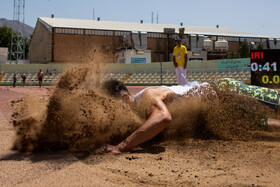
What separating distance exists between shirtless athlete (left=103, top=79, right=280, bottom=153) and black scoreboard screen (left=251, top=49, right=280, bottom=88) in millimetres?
6804

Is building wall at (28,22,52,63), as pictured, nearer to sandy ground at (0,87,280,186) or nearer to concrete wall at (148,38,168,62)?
concrete wall at (148,38,168,62)

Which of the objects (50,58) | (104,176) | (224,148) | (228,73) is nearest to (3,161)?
(104,176)

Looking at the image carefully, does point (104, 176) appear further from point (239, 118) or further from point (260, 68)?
point (260, 68)

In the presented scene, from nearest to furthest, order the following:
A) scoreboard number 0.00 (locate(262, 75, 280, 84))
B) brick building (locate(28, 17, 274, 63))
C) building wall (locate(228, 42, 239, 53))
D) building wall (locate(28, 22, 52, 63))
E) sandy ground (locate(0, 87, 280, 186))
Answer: sandy ground (locate(0, 87, 280, 186))
scoreboard number 0.00 (locate(262, 75, 280, 84))
brick building (locate(28, 17, 274, 63))
building wall (locate(28, 22, 52, 63))
building wall (locate(228, 42, 239, 53))

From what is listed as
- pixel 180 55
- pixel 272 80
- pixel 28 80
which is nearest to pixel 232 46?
pixel 28 80

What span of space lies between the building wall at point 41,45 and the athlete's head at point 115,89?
3962 cm

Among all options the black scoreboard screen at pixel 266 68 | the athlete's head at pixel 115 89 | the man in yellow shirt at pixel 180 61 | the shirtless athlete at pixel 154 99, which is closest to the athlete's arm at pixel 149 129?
the shirtless athlete at pixel 154 99

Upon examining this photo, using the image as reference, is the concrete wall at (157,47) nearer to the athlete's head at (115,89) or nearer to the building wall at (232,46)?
the building wall at (232,46)

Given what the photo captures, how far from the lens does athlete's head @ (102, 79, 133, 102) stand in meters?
3.37

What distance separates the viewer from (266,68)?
9.99m

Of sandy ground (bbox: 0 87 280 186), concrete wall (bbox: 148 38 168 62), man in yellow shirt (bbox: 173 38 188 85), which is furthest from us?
concrete wall (bbox: 148 38 168 62)

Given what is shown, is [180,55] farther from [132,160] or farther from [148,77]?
[148,77]

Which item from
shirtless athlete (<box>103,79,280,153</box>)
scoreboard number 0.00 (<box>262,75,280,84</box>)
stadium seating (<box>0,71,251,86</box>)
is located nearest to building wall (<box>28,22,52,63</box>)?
stadium seating (<box>0,71,251,86</box>)

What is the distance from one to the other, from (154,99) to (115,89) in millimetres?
588
